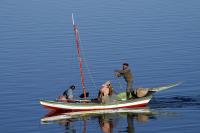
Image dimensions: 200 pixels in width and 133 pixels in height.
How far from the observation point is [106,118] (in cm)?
5322

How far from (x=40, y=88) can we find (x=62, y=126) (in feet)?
45.7

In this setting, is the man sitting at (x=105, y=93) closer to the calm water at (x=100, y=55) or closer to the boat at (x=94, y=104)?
the boat at (x=94, y=104)

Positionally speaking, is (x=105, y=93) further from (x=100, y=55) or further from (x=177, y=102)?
(x=100, y=55)

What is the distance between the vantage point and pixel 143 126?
50.3m

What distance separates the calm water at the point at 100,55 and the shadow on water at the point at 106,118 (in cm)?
8

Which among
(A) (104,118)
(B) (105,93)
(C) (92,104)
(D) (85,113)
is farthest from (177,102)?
(D) (85,113)

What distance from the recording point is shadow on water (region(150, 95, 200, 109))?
5566 centimetres

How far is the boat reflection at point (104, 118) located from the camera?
5079 cm

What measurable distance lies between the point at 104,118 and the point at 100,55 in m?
26.7

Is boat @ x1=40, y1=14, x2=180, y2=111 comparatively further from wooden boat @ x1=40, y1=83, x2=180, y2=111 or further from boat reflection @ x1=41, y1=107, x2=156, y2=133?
boat reflection @ x1=41, y1=107, x2=156, y2=133

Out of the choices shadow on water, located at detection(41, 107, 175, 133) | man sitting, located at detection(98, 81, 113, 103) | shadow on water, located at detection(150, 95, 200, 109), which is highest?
man sitting, located at detection(98, 81, 113, 103)

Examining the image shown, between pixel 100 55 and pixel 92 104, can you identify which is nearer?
pixel 92 104

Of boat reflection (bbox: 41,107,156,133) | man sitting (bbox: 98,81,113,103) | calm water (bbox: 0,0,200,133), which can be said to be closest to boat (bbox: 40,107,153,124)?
boat reflection (bbox: 41,107,156,133)

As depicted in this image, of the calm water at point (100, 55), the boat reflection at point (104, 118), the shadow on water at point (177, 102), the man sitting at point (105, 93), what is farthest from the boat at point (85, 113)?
the shadow on water at point (177, 102)
